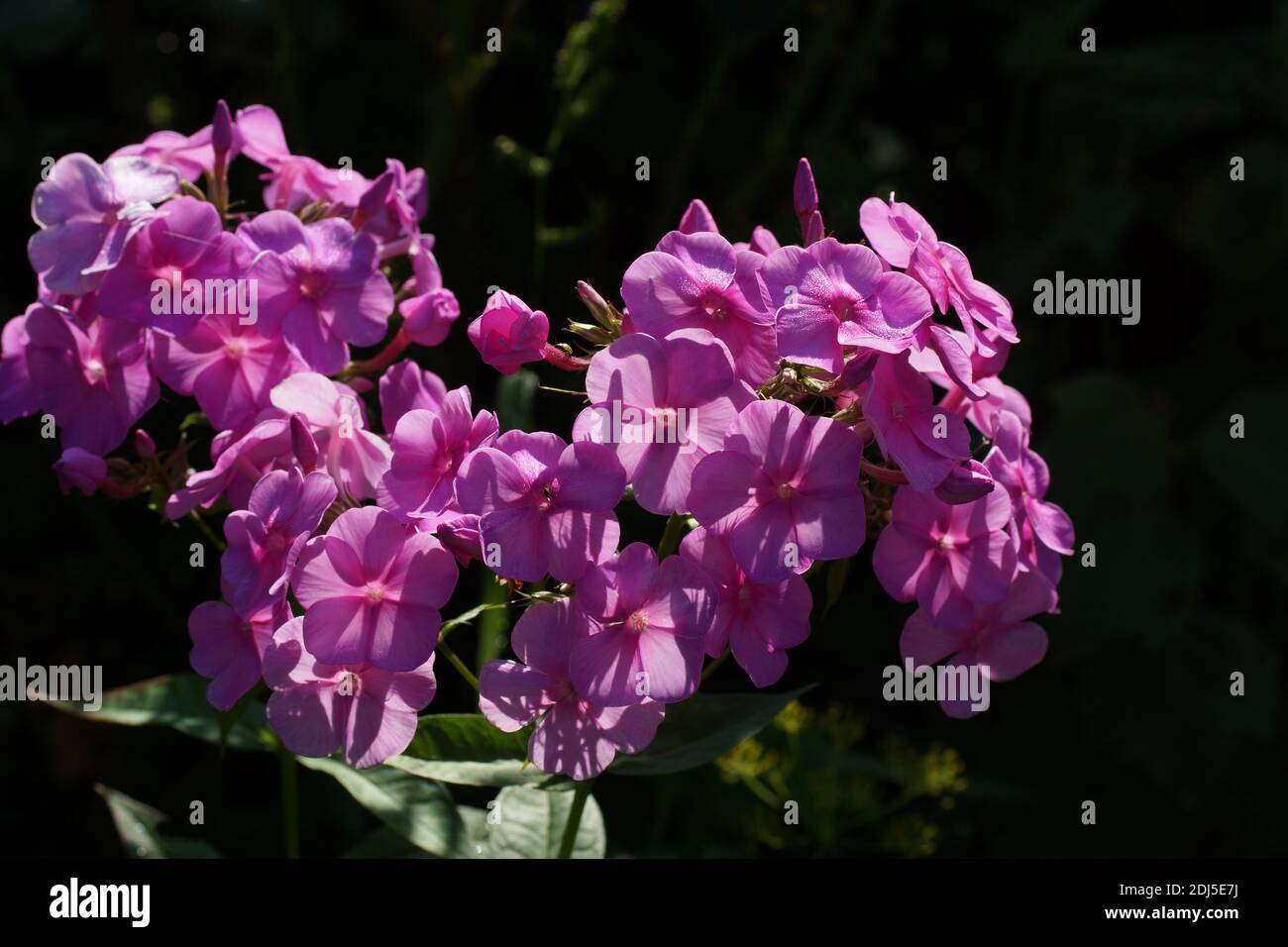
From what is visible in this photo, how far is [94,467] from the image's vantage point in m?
1.13

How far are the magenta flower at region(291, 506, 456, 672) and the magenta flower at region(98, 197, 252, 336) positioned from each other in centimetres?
26

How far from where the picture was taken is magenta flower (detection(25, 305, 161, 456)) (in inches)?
44.9

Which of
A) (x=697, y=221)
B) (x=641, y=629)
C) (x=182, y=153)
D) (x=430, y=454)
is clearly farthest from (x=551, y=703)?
(x=182, y=153)

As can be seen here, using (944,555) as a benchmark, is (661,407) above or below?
above

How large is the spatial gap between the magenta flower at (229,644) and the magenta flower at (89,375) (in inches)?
8.6

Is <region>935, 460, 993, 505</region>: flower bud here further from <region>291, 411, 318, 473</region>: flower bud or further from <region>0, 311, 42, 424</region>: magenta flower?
<region>0, 311, 42, 424</region>: magenta flower

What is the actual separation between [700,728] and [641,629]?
0.21 meters

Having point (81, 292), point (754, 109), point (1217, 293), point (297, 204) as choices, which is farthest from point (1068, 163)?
point (81, 292)

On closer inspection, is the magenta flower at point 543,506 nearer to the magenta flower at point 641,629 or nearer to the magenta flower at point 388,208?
the magenta flower at point 641,629

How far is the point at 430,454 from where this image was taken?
1.03 metres

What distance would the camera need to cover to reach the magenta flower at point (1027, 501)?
1120mm

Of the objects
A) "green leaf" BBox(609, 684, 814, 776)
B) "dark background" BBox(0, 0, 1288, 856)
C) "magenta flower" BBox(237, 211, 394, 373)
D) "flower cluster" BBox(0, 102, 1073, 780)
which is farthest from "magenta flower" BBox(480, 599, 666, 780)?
"dark background" BBox(0, 0, 1288, 856)

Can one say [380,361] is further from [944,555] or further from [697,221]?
[944,555]

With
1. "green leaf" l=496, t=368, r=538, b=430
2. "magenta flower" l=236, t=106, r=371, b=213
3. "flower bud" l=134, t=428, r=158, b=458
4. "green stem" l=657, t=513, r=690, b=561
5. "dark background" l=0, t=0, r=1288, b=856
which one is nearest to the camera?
"green stem" l=657, t=513, r=690, b=561
